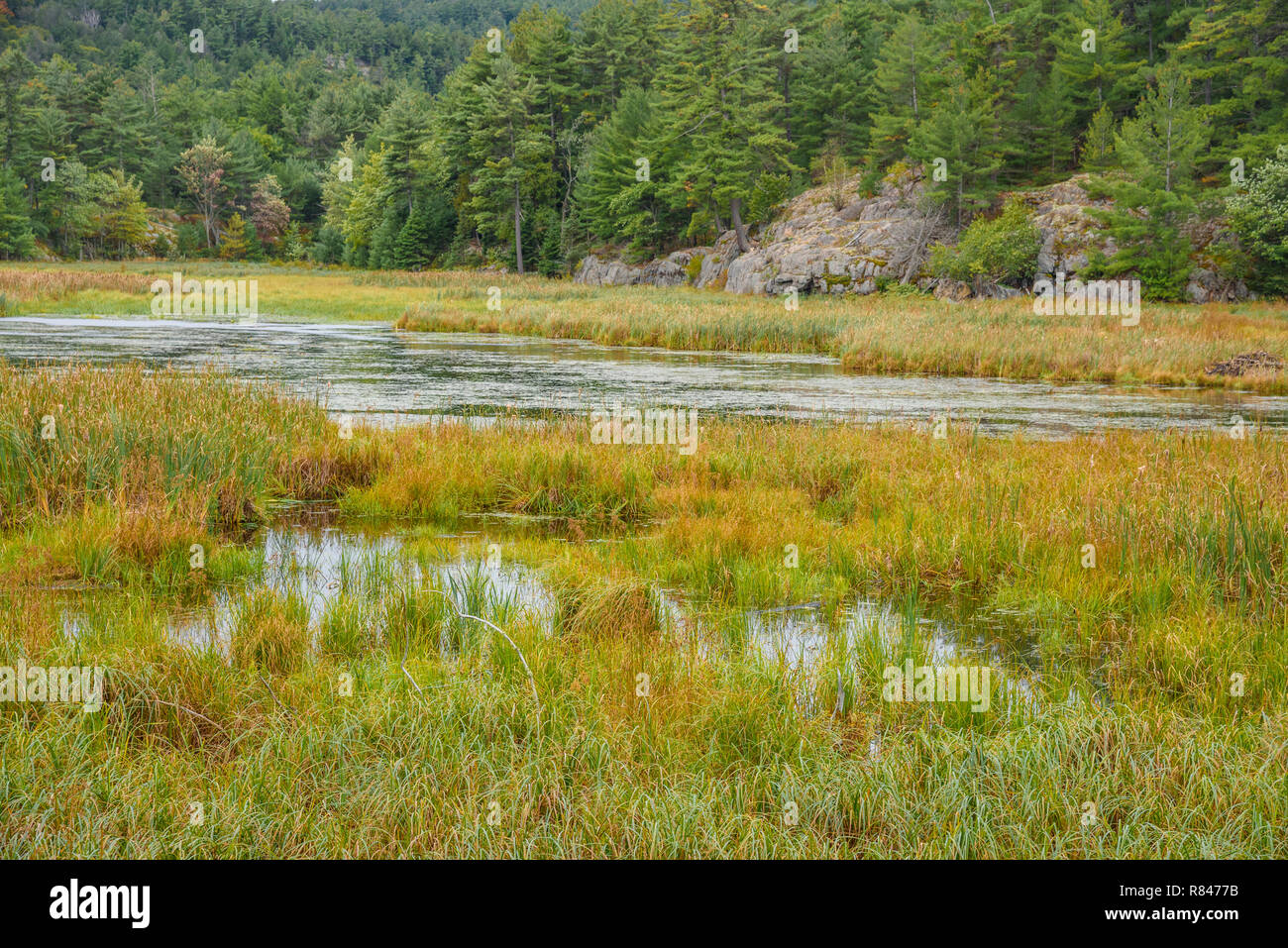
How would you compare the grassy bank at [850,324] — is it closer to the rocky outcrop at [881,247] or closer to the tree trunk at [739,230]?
the rocky outcrop at [881,247]

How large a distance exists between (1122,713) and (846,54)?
6830cm

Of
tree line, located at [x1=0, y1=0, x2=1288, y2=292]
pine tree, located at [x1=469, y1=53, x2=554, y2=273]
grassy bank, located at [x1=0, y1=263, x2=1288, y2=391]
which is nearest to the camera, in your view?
grassy bank, located at [x1=0, y1=263, x2=1288, y2=391]

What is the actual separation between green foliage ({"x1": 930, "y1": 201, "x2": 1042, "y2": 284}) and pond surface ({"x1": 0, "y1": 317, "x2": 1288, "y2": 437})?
20259 mm

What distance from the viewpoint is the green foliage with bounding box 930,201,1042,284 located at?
44.9 m

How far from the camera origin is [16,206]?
2963 inches

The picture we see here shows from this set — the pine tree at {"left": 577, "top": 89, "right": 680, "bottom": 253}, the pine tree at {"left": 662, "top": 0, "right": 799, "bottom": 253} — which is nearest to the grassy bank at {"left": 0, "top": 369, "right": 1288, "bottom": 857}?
the pine tree at {"left": 662, "top": 0, "right": 799, "bottom": 253}

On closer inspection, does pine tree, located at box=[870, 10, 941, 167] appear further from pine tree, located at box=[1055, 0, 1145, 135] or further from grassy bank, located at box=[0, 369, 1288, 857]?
grassy bank, located at box=[0, 369, 1288, 857]

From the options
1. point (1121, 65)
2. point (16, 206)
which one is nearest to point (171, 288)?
point (16, 206)

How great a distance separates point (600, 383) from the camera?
20.5 metres

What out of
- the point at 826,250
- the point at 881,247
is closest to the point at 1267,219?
the point at 881,247

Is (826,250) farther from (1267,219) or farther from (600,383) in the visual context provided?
(600,383)

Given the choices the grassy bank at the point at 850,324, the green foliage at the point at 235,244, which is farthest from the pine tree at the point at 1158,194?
the green foliage at the point at 235,244
